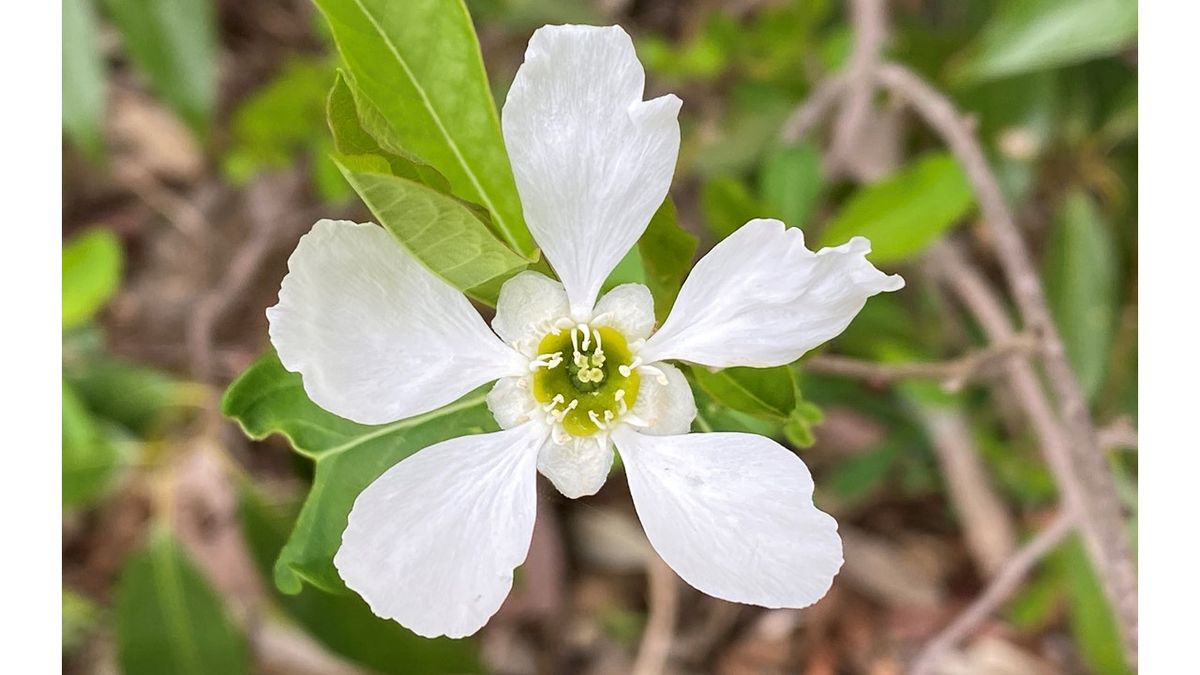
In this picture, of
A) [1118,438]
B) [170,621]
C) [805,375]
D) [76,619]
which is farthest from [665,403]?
[76,619]

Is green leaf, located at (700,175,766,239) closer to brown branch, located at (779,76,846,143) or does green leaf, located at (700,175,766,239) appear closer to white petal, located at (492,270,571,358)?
brown branch, located at (779,76,846,143)

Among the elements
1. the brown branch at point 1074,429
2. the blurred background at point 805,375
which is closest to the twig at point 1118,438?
the brown branch at point 1074,429

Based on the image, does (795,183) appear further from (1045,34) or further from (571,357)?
(571,357)

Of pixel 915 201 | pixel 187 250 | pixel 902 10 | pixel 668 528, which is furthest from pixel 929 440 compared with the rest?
pixel 187 250

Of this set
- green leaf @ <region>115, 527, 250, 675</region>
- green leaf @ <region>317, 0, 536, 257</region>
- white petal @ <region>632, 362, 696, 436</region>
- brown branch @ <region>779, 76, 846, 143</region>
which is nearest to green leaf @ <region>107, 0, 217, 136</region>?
green leaf @ <region>115, 527, 250, 675</region>

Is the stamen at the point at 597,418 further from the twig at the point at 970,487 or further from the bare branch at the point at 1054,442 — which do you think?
the twig at the point at 970,487

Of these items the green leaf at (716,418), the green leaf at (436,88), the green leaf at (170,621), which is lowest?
the green leaf at (170,621)
